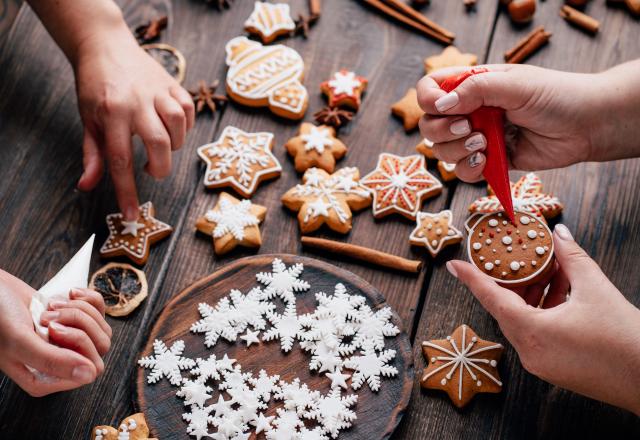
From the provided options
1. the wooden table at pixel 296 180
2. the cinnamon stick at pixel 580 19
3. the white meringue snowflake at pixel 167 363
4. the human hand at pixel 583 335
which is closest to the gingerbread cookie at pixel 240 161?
the wooden table at pixel 296 180

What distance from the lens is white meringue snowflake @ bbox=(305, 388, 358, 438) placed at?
1402 millimetres

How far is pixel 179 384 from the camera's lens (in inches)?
57.6

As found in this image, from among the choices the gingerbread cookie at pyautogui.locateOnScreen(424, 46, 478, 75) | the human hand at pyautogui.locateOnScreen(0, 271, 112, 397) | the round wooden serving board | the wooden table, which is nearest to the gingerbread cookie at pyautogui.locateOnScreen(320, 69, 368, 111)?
the wooden table

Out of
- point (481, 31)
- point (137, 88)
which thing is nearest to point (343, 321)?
point (137, 88)

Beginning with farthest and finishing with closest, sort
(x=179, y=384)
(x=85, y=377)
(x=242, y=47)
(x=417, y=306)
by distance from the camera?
(x=242, y=47) → (x=417, y=306) → (x=179, y=384) → (x=85, y=377)

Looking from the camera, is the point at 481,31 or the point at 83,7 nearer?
the point at 83,7

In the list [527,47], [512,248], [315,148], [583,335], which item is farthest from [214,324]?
[527,47]

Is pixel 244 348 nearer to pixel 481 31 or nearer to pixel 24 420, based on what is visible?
pixel 24 420

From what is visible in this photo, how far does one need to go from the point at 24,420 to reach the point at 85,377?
Answer: 0.29 meters

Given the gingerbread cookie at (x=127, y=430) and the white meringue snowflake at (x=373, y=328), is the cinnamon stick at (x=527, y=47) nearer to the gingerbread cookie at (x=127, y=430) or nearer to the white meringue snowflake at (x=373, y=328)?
the white meringue snowflake at (x=373, y=328)

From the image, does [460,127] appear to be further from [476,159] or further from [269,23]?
[269,23]

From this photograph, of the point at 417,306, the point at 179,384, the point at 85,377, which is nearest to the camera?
the point at 85,377

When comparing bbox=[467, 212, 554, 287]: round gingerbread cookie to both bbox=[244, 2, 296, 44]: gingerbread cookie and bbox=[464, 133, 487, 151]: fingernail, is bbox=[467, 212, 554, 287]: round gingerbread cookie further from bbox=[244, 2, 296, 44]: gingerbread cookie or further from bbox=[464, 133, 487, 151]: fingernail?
bbox=[244, 2, 296, 44]: gingerbread cookie

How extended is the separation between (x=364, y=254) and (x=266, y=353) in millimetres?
319
